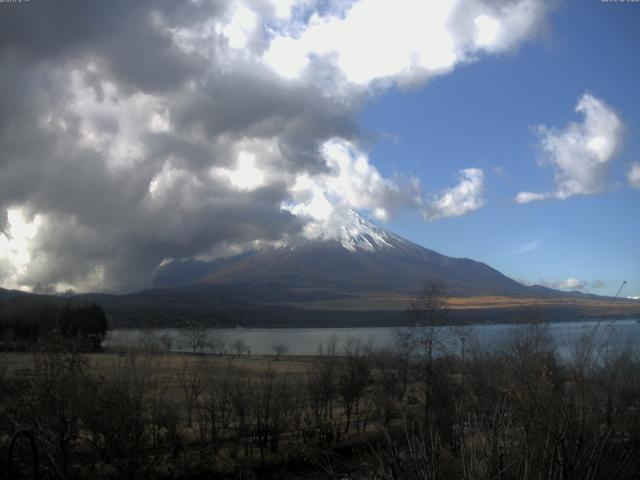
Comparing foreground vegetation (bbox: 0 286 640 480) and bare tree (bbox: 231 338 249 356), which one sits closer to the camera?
foreground vegetation (bbox: 0 286 640 480)

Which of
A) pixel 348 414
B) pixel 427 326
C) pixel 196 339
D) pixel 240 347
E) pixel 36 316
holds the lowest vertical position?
pixel 240 347

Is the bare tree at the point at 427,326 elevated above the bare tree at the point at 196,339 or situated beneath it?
elevated above

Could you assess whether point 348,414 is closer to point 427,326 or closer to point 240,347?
point 427,326

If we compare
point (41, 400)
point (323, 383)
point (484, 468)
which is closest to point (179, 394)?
point (323, 383)

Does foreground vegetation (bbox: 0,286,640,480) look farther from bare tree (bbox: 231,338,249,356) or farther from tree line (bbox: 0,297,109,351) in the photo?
bare tree (bbox: 231,338,249,356)

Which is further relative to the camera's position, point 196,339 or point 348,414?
point 196,339

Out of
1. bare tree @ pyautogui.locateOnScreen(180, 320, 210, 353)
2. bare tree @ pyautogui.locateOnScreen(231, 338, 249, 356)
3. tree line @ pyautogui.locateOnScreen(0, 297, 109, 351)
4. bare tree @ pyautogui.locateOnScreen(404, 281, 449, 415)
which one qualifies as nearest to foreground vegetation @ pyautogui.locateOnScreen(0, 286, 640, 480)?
bare tree @ pyautogui.locateOnScreen(404, 281, 449, 415)

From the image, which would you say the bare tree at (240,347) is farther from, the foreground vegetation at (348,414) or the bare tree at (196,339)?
the foreground vegetation at (348,414)

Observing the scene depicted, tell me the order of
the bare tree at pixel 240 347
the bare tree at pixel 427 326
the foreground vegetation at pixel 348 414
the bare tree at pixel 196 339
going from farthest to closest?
the bare tree at pixel 196 339 < the bare tree at pixel 240 347 < the bare tree at pixel 427 326 < the foreground vegetation at pixel 348 414

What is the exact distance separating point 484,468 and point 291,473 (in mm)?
21967

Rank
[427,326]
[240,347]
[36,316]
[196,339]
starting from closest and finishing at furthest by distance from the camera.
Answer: [427,326]
[36,316]
[240,347]
[196,339]

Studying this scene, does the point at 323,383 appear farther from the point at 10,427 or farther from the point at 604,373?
the point at 604,373

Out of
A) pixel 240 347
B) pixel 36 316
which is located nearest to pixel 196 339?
pixel 240 347

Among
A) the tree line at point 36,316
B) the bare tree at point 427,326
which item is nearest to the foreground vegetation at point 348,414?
the bare tree at point 427,326
